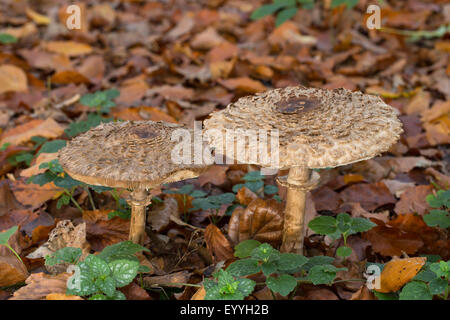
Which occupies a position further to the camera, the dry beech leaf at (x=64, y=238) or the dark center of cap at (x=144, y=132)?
the dry beech leaf at (x=64, y=238)

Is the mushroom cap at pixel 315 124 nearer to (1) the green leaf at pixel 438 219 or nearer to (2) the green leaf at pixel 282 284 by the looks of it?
(2) the green leaf at pixel 282 284

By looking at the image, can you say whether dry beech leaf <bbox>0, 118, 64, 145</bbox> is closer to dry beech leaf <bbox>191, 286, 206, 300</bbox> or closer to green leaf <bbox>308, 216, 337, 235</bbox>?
dry beech leaf <bbox>191, 286, 206, 300</bbox>

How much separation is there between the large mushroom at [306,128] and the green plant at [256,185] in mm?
487

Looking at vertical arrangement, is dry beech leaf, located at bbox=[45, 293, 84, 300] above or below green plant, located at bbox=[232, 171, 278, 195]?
below

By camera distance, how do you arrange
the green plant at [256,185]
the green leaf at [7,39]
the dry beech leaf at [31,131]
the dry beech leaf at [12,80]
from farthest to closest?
the green leaf at [7,39]
the dry beech leaf at [12,80]
the dry beech leaf at [31,131]
the green plant at [256,185]

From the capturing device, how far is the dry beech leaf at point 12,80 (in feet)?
17.3

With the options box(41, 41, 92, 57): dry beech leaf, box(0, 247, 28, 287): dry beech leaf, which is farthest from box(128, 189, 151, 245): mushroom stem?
box(41, 41, 92, 57): dry beech leaf

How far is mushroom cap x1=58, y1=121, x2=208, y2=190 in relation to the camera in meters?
2.35

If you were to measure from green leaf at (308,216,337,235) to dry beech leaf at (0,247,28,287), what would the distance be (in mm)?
1703

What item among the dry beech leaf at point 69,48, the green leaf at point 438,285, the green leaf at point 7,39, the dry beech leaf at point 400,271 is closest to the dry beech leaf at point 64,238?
the dry beech leaf at point 400,271

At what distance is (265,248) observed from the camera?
243 centimetres

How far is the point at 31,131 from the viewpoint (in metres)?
4.15
